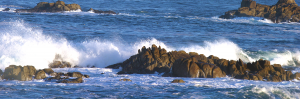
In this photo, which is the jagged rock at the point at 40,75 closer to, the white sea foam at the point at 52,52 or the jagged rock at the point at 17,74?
the jagged rock at the point at 17,74

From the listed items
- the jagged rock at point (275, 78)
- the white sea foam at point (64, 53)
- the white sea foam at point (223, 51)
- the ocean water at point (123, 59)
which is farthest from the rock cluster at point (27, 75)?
the white sea foam at point (223, 51)

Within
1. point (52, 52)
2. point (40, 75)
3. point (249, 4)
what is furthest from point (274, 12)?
point (40, 75)

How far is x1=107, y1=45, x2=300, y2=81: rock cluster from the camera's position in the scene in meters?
14.1

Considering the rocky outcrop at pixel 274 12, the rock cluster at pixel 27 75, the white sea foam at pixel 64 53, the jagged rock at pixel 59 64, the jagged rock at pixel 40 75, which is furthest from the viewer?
the rocky outcrop at pixel 274 12

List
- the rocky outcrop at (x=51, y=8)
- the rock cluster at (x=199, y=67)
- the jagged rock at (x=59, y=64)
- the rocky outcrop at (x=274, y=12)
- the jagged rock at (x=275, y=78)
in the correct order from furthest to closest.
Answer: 1. the rocky outcrop at (x=51, y=8)
2. the rocky outcrop at (x=274, y=12)
3. the jagged rock at (x=59, y=64)
4. the rock cluster at (x=199, y=67)
5. the jagged rock at (x=275, y=78)

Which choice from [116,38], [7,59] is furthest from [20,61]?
[116,38]

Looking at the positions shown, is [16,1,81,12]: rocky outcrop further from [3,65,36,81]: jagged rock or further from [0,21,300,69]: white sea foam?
[3,65,36,81]: jagged rock

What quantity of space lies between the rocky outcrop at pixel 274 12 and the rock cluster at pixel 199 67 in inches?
1410

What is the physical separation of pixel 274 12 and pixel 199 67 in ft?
135

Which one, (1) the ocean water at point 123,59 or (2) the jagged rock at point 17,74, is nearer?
(1) the ocean water at point 123,59

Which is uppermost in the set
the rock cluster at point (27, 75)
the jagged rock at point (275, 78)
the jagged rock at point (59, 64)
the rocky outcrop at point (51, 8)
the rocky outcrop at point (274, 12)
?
the rocky outcrop at point (51, 8)

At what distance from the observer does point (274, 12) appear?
5116 cm

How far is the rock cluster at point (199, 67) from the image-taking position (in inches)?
557

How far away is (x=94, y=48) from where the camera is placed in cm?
2009
